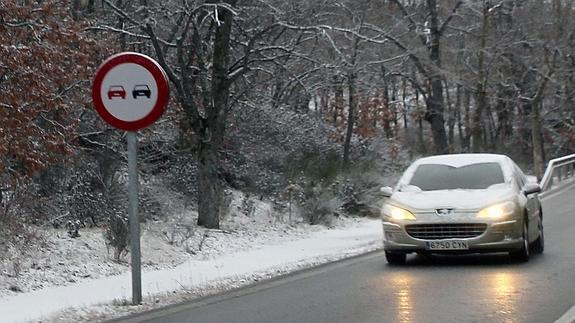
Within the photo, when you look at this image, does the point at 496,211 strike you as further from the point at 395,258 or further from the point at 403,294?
the point at 403,294

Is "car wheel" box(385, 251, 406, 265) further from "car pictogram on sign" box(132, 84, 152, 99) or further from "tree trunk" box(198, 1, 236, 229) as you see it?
"tree trunk" box(198, 1, 236, 229)

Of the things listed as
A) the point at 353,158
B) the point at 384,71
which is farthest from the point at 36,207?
the point at 353,158

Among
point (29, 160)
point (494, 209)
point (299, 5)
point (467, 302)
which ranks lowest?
point (467, 302)

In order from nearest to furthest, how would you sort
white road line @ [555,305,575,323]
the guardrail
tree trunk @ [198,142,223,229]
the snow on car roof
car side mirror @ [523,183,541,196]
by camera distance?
white road line @ [555,305,575,323], car side mirror @ [523,183,541,196], the snow on car roof, tree trunk @ [198,142,223,229], the guardrail

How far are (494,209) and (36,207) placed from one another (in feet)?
25.0

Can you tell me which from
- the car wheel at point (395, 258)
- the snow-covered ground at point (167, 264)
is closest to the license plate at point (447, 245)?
the car wheel at point (395, 258)

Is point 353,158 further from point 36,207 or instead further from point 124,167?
point 36,207

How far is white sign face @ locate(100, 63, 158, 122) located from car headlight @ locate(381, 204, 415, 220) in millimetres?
4484

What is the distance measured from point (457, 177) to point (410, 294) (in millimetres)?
3533

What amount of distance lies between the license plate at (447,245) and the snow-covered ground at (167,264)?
2148mm

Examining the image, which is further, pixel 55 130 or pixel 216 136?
pixel 216 136

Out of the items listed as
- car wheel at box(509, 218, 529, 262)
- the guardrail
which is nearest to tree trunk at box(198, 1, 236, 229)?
car wheel at box(509, 218, 529, 262)

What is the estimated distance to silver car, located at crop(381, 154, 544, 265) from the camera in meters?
13.0

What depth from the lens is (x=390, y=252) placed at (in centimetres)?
1375
